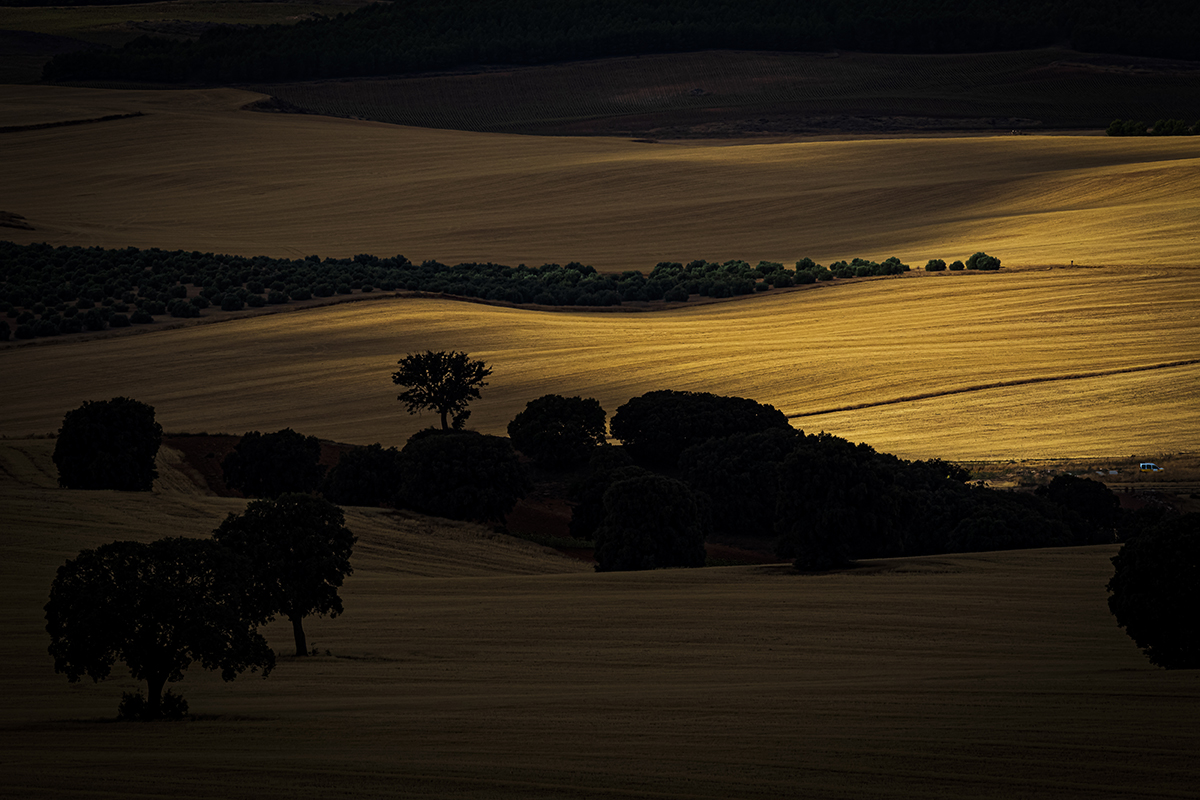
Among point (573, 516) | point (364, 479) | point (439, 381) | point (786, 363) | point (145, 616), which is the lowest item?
point (573, 516)

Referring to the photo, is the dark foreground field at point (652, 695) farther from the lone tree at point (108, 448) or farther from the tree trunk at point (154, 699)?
the lone tree at point (108, 448)

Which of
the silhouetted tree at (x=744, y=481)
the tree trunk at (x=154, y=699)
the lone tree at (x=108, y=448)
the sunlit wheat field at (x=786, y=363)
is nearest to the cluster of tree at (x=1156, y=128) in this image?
the sunlit wheat field at (x=786, y=363)

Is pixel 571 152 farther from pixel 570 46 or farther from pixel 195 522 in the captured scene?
pixel 195 522

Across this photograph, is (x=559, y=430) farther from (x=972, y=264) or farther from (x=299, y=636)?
(x=972, y=264)

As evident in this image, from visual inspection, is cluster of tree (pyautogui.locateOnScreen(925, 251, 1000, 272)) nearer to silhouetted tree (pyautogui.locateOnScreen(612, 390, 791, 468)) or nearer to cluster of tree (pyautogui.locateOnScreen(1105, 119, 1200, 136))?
silhouetted tree (pyautogui.locateOnScreen(612, 390, 791, 468))

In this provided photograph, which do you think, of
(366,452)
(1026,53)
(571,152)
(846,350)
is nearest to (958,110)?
(1026,53)

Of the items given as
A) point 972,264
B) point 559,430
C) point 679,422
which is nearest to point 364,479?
point 559,430

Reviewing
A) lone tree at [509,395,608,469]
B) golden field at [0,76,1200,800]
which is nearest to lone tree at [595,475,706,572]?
golden field at [0,76,1200,800]
